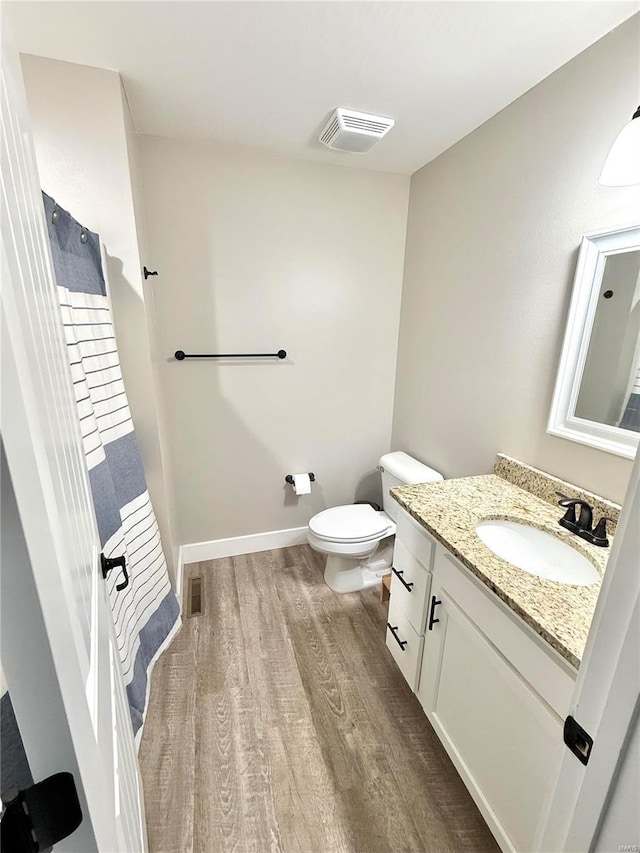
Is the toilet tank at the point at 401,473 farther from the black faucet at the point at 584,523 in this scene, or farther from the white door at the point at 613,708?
the white door at the point at 613,708

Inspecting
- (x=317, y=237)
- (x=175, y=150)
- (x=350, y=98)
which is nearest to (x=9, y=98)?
(x=350, y=98)

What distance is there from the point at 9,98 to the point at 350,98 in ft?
4.52

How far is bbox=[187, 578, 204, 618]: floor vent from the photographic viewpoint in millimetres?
2002

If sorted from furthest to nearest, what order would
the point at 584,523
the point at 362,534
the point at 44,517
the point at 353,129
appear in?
the point at 362,534
the point at 353,129
the point at 584,523
the point at 44,517

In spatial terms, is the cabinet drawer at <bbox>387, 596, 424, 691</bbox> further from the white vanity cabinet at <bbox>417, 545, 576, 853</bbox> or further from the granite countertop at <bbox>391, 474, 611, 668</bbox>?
the granite countertop at <bbox>391, 474, 611, 668</bbox>

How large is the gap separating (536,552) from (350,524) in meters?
1.00

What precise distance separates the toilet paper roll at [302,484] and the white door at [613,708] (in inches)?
74.4

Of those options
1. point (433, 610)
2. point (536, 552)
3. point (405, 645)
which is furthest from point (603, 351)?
point (405, 645)

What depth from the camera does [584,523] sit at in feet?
3.92

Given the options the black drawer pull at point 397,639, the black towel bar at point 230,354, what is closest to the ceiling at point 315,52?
the black towel bar at point 230,354

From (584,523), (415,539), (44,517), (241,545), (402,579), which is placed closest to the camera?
(44,517)

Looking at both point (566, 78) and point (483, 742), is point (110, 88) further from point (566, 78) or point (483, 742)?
point (483, 742)

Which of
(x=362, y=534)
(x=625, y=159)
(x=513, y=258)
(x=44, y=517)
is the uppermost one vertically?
(x=625, y=159)

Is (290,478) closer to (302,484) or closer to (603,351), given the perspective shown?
(302,484)
